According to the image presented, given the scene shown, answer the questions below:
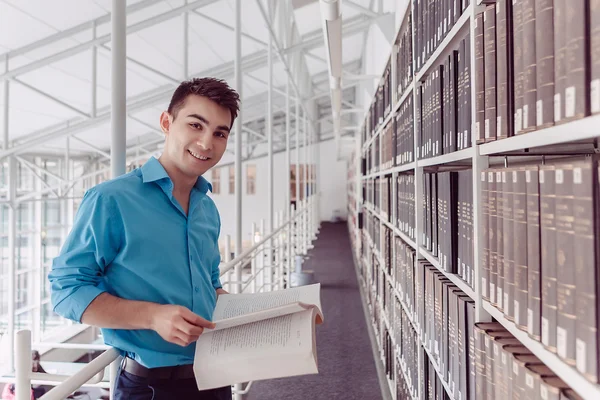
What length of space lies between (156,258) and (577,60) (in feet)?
2.85

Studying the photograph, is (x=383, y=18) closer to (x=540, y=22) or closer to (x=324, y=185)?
(x=540, y=22)

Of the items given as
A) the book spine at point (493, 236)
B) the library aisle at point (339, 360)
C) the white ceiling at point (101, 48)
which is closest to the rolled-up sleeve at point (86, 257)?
the book spine at point (493, 236)

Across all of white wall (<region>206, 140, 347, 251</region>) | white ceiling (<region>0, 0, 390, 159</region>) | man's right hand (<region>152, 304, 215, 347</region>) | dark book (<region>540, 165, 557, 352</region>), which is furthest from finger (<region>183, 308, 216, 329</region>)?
white wall (<region>206, 140, 347, 251</region>)

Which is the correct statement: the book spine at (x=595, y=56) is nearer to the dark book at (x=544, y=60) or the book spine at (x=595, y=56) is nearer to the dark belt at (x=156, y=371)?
the dark book at (x=544, y=60)

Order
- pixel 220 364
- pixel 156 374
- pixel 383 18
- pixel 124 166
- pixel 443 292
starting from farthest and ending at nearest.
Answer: pixel 383 18, pixel 443 292, pixel 124 166, pixel 156 374, pixel 220 364

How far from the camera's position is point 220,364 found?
0.89 metres

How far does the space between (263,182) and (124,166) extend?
1457 cm

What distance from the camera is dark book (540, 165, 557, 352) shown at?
0.70 m

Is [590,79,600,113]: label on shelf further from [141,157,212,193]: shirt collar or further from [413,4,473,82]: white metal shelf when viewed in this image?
[141,157,212,193]: shirt collar

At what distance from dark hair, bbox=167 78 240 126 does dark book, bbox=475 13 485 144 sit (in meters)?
0.57

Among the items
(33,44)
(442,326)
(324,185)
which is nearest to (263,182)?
(324,185)

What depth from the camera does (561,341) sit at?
2.23 feet

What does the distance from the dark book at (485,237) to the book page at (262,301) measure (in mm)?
361

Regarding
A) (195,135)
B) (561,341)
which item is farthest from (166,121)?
(561,341)
